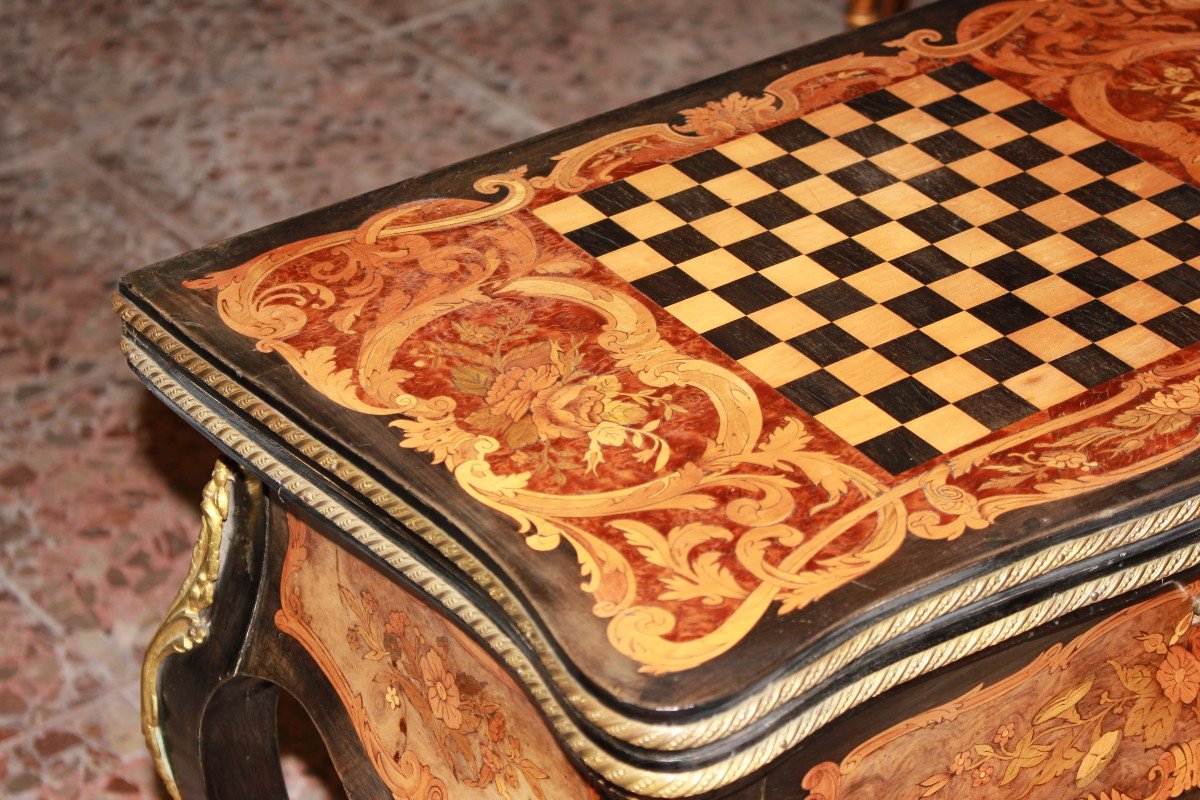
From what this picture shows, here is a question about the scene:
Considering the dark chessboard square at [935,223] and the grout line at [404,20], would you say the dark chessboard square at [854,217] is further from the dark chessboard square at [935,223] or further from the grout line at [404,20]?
the grout line at [404,20]

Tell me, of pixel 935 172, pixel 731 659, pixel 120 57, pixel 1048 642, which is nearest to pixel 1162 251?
pixel 935 172

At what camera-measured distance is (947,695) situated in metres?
1.31

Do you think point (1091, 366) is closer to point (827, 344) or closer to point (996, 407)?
point (996, 407)

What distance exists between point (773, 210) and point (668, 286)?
164 millimetres

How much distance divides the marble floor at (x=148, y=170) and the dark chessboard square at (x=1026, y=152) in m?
1.06

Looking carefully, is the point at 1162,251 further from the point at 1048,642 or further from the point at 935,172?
the point at 1048,642

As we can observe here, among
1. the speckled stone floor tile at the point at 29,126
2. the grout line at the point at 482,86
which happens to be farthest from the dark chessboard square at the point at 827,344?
the speckled stone floor tile at the point at 29,126

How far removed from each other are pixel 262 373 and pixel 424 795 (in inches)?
17.1

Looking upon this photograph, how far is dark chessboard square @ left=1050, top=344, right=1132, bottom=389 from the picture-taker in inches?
53.9

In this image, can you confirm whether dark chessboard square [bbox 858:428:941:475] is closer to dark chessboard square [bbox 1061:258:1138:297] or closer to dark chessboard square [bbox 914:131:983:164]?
dark chessboard square [bbox 1061:258:1138:297]

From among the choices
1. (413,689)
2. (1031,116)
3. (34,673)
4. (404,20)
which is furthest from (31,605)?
(404,20)

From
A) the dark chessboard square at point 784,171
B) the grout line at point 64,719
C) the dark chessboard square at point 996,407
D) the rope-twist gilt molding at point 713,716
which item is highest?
the dark chessboard square at point 996,407

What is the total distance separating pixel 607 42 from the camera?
3312mm

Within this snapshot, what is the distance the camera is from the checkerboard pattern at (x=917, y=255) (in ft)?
4.47
